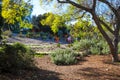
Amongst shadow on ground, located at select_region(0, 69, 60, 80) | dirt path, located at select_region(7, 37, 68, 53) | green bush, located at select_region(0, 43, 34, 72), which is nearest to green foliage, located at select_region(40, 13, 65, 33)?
dirt path, located at select_region(7, 37, 68, 53)

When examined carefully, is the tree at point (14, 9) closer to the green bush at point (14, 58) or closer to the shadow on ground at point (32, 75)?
the green bush at point (14, 58)

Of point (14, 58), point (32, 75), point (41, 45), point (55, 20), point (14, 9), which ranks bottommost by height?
point (41, 45)

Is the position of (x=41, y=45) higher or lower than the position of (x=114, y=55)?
lower

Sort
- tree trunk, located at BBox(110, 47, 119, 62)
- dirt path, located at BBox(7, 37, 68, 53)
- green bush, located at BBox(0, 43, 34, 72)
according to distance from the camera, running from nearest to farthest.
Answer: green bush, located at BBox(0, 43, 34, 72) < tree trunk, located at BBox(110, 47, 119, 62) < dirt path, located at BBox(7, 37, 68, 53)

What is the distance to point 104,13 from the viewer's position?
68.8 feet

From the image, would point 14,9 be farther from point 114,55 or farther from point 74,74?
point 114,55

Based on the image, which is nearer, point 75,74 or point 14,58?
point 14,58

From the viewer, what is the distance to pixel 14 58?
38.3 ft

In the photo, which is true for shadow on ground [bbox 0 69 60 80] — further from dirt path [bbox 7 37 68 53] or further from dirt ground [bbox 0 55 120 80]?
dirt path [bbox 7 37 68 53]

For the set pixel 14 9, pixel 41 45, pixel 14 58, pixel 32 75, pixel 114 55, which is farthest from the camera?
pixel 41 45

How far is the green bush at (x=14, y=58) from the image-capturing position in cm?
1121

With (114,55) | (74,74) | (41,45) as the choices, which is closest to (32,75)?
(74,74)

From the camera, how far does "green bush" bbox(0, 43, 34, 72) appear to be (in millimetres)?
11211

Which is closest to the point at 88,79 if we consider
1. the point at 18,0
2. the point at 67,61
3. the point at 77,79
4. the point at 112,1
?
the point at 77,79
